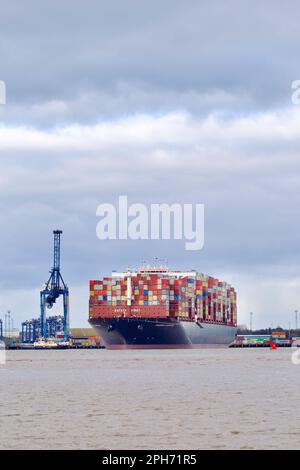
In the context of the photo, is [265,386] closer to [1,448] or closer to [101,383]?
[101,383]

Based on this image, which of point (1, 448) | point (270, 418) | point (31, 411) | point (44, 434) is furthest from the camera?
point (31, 411)

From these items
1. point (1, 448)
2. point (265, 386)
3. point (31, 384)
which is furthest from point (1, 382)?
point (1, 448)

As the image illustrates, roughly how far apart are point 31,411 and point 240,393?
62.0 ft

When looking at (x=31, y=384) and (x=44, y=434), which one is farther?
(x=31, y=384)

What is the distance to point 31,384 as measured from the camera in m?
78.4

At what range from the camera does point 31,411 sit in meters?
51.5

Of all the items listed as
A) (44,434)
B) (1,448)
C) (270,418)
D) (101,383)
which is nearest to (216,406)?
(270,418)
